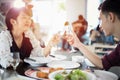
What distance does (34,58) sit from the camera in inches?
64.5

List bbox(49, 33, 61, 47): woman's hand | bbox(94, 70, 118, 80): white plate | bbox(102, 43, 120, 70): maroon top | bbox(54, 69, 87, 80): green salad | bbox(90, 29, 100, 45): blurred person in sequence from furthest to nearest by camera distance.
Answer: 1. bbox(90, 29, 100, 45): blurred person
2. bbox(49, 33, 61, 47): woman's hand
3. bbox(102, 43, 120, 70): maroon top
4. bbox(94, 70, 118, 80): white plate
5. bbox(54, 69, 87, 80): green salad

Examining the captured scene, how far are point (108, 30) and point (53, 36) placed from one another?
441 mm

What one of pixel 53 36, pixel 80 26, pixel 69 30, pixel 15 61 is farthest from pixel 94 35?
pixel 15 61

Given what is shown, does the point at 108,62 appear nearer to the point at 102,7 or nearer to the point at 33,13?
the point at 102,7

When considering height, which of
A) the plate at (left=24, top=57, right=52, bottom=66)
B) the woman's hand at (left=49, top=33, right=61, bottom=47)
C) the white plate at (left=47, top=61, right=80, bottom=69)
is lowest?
the white plate at (left=47, top=61, right=80, bottom=69)

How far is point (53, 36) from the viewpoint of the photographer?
1724 mm

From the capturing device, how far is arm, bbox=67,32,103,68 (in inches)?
65.7

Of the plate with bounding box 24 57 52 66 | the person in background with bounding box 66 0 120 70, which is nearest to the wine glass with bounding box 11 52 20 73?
the plate with bounding box 24 57 52 66

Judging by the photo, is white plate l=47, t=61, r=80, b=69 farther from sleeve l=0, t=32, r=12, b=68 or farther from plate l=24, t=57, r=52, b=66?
Result: sleeve l=0, t=32, r=12, b=68

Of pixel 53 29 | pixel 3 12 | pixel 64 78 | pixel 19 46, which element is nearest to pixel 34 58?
pixel 19 46

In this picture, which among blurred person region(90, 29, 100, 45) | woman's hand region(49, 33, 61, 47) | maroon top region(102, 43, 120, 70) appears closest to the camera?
maroon top region(102, 43, 120, 70)

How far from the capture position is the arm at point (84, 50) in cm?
167

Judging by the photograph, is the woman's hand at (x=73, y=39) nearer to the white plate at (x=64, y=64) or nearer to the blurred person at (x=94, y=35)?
the white plate at (x=64, y=64)

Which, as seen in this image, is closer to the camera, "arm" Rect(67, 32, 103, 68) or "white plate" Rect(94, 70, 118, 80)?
"white plate" Rect(94, 70, 118, 80)
